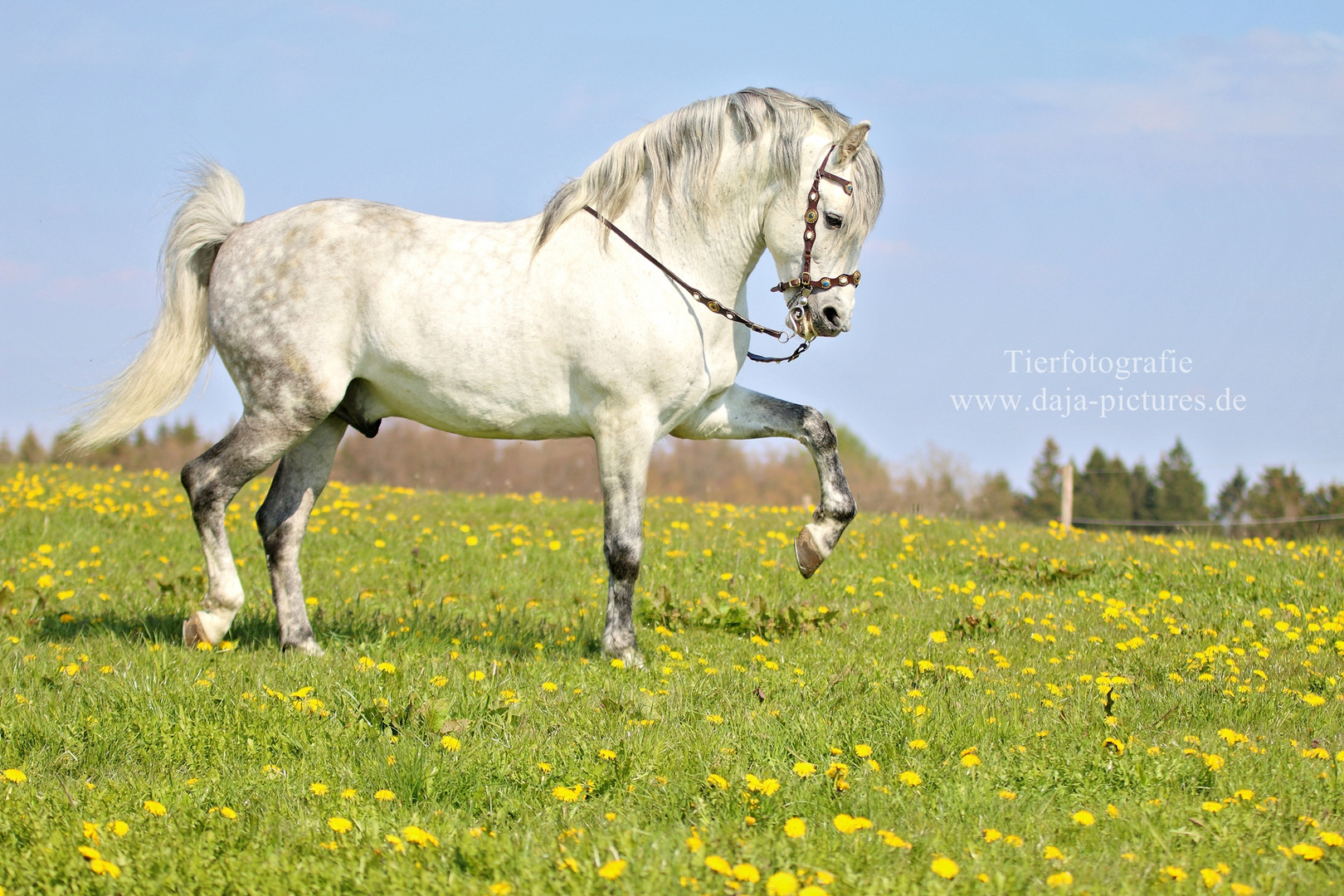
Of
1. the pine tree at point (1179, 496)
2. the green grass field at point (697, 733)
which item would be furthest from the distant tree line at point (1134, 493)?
the green grass field at point (697, 733)

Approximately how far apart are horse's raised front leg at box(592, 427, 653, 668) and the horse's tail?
8.97 feet

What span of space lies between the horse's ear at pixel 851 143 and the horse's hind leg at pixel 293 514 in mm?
3326

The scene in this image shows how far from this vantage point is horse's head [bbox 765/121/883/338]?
6004 millimetres

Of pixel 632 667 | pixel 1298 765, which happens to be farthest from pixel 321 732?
pixel 1298 765

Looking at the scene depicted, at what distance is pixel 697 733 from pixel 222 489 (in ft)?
11.5

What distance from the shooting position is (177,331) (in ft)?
23.2

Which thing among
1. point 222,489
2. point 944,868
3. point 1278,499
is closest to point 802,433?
point 222,489

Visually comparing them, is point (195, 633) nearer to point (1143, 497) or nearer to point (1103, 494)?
point (1103, 494)

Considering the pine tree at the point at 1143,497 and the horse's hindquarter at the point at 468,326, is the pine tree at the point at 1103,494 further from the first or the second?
the horse's hindquarter at the point at 468,326

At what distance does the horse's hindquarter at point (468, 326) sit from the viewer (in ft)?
20.0

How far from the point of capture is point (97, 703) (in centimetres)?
507

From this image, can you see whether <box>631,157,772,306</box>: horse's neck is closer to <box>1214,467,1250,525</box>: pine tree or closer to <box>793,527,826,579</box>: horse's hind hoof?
<box>793,527,826,579</box>: horse's hind hoof

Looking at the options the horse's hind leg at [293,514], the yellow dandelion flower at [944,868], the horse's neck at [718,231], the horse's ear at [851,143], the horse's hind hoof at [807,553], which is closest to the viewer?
the yellow dandelion flower at [944,868]

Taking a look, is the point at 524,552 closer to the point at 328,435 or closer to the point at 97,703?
the point at 328,435
